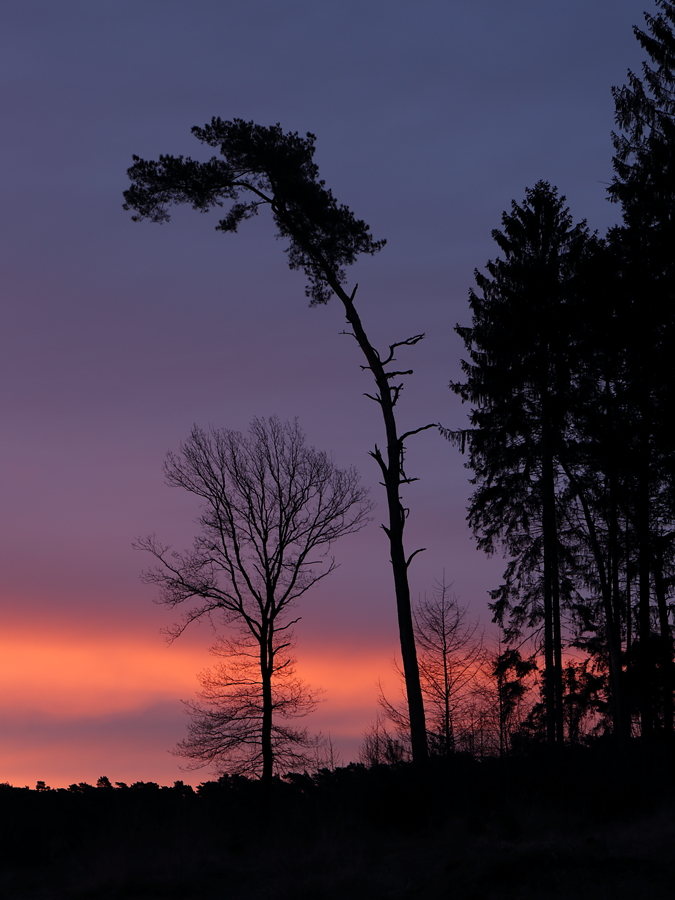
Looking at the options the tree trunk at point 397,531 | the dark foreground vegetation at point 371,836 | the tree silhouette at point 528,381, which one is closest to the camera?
the dark foreground vegetation at point 371,836

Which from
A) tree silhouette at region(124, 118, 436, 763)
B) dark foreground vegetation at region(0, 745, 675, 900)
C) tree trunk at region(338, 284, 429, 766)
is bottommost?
dark foreground vegetation at region(0, 745, 675, 900)

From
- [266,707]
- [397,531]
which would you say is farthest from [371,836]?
[266,707]

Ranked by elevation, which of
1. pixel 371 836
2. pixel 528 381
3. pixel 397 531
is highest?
pixel 528 381

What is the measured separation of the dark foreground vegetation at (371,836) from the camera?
1030 centimetres

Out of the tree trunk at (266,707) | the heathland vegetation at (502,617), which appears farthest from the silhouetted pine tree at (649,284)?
the tree trunk at (266,707)

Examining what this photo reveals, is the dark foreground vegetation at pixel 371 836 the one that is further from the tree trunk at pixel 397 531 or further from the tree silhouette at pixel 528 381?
the tree silhouette at pixel 528 381

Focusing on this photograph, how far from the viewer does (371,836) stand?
13.1 metres

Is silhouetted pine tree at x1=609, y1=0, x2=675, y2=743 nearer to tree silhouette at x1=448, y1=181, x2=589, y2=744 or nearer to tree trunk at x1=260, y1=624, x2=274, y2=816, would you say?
tree silhouette at x1=448, y1=181, x2=589, y2=744

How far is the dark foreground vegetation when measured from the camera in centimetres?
1030

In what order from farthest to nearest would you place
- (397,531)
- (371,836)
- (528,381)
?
1. (528,381)
2. (397,531)
3. (371,836)

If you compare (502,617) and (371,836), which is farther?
(502,617)

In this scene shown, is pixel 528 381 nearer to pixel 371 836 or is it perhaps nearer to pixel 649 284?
pixel 649 284

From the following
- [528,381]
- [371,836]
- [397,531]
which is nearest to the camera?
[371,836]

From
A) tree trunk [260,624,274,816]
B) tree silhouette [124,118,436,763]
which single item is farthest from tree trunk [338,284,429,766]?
tree trunk [260,624,274,816]
